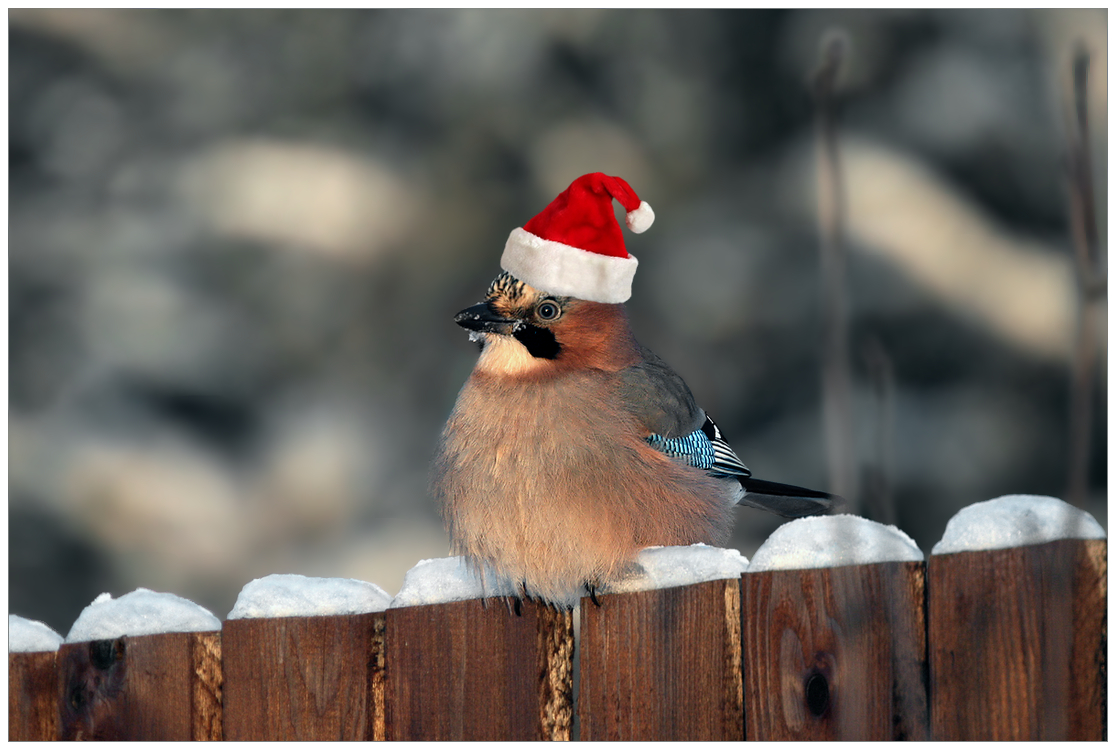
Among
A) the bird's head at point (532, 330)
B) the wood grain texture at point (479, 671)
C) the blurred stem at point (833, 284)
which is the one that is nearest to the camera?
the blurred stem at point (833, 284)

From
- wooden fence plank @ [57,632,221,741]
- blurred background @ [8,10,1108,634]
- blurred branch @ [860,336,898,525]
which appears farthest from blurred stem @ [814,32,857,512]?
blurred background @ [8,10,1108,634]

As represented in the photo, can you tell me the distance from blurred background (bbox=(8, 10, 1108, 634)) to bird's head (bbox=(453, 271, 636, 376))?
2.56 feet

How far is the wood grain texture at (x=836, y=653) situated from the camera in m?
1.59

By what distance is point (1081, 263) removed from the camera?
109 centimetres

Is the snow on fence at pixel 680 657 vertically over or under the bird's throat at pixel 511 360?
under

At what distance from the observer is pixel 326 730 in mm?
2145

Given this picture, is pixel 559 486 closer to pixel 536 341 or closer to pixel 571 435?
pixel 571 435

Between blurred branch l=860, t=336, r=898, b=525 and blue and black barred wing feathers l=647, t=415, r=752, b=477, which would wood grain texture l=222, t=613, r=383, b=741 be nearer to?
blue and black barred wing feathers l=647, t=415, r=752, b=477

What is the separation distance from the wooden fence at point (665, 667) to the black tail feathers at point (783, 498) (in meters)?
0.66

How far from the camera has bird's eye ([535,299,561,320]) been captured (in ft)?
7.45

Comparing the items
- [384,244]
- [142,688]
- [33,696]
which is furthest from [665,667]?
[384,244]

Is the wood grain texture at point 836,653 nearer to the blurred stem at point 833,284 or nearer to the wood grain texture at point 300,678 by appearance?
the blurred stem at point 833,284

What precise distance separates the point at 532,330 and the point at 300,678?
86cm

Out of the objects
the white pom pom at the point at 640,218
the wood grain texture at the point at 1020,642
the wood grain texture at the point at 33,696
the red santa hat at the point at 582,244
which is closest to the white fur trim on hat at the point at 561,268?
the red santa hat at the point at 582,244
